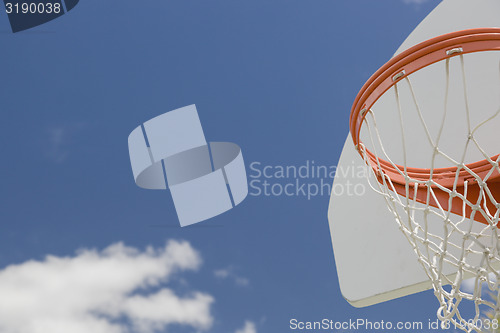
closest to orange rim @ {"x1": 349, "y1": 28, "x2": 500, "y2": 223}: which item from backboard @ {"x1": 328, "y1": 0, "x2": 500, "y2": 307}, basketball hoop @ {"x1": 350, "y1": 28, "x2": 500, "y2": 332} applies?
basketball hoop @ {"x1": 350, "y1": 28, "x2": 500, "y2": 332}

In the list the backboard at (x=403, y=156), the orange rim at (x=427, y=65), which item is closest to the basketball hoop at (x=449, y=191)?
the orange rim at (x=427, y=65)

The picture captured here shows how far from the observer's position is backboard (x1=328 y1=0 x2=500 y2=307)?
8.52ft

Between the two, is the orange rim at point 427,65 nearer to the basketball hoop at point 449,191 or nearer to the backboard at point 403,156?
the basketball hoop at point 449,191

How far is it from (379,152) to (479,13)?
886 millimetres

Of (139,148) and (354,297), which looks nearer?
(354,297)

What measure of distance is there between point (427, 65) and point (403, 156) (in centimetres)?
56

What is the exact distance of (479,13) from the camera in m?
2.85

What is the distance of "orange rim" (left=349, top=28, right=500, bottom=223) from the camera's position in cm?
196

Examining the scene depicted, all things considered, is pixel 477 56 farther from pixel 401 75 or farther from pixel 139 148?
pixel 139 148

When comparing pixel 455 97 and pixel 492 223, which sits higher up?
pixel 455 97

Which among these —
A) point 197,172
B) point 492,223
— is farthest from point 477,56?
point 197,172

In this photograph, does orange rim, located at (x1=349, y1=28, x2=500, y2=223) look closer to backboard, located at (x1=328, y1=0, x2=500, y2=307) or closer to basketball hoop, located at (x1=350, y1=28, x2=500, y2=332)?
basketball hoop, located at (x1=350, y1=28, x2=500, y2=332)

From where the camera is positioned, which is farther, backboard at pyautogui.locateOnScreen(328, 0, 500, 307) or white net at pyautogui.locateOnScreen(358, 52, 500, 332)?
backboard at pyautogui.locateOnScreen(328, 0, 500, 307)

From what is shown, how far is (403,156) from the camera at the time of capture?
2482 mm
